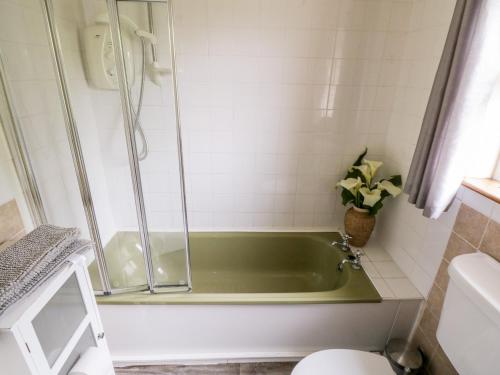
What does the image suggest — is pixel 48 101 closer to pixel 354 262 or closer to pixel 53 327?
pixel 53 327

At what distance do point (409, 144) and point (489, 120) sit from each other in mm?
464

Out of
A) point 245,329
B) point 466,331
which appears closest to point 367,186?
point 466,331

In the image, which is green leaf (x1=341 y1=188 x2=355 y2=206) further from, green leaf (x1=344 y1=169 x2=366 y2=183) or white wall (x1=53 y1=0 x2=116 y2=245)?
white wall (x1=53 y1=0 x2=116 y2=245)

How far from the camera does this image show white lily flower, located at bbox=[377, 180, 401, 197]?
161 cm

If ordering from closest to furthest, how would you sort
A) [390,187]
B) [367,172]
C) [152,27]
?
[152,27], [390,187], [367,172]

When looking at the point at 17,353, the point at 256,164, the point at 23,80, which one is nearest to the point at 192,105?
the point at 256,164

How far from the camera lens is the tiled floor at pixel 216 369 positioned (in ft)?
4.91

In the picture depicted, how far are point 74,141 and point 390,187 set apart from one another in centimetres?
169

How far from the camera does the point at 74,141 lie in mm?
1170

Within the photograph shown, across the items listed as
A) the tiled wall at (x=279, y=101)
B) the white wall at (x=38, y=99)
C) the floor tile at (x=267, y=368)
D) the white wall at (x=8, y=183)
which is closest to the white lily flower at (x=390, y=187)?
the tiled wall at (x=279, y=101)

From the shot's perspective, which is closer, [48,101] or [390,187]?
[48,101]

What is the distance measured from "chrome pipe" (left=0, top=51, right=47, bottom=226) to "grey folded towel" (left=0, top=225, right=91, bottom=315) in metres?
0.44

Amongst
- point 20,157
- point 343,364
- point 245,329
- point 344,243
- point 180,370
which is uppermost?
point 20,157

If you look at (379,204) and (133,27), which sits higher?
(133,27)
